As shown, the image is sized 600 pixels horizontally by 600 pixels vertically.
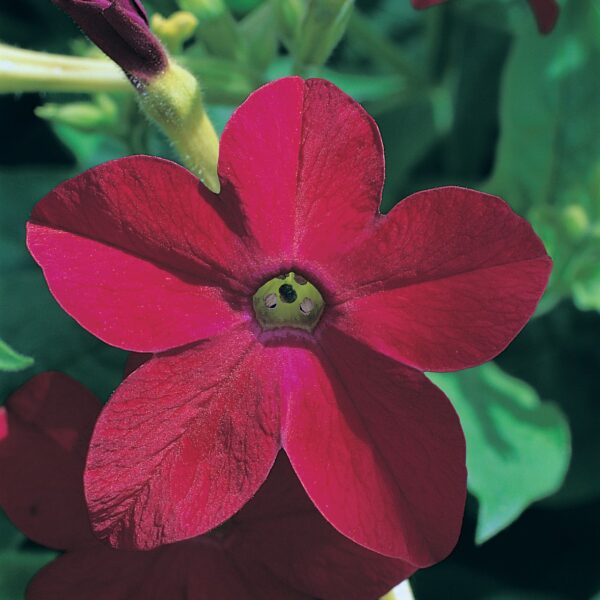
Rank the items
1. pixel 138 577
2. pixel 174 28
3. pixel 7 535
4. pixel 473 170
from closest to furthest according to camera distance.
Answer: pixel 138 577 → pixel 174 28 → pixel 7 535 → pixel 473 170

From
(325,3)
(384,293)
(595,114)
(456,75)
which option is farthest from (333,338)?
(456,75)

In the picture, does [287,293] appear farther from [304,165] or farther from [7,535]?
[7,535]

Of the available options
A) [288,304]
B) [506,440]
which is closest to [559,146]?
[506,440]

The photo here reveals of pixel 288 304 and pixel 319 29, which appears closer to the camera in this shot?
pixel 288 304

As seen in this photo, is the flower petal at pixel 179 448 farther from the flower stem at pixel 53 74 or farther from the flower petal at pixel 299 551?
the flower stem at pixel 53 74

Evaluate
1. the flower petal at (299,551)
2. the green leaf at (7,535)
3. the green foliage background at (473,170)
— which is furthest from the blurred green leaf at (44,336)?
the flower petal at (299,551)

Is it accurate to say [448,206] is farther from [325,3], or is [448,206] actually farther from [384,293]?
[325,3]
